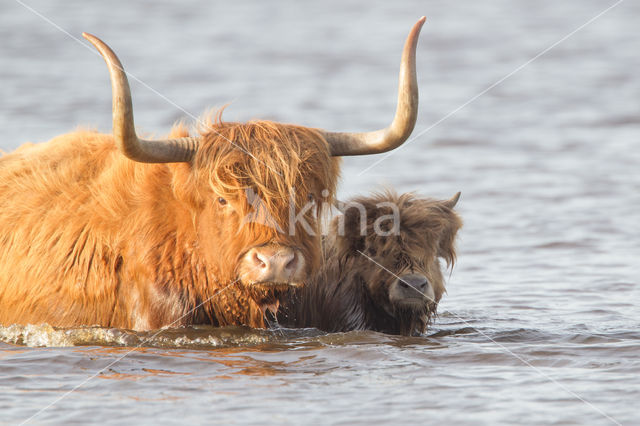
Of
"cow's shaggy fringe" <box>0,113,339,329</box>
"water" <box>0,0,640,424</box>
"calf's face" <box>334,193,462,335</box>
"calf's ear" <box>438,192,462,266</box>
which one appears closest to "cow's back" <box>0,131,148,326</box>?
"cow's shaggy fringe" <box>0,113,339,329</box>

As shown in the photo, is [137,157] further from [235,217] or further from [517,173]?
[517,173]

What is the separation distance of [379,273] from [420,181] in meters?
5.85

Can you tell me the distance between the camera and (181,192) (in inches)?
255

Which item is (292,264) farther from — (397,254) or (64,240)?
(64,240)

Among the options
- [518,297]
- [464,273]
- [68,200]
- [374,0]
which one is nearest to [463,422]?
[68,200]

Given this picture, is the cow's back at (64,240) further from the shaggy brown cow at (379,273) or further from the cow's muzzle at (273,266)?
the shaggy brown cow at (379,273)

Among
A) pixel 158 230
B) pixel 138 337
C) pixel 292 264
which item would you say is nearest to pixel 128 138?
pixel 158 230

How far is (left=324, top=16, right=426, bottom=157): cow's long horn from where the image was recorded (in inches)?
249

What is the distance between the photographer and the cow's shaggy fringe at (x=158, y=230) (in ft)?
20.8

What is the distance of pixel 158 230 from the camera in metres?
6.54

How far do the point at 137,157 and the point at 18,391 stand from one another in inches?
59.0

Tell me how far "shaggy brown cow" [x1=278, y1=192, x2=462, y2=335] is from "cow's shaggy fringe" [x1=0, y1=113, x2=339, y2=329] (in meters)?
0.92

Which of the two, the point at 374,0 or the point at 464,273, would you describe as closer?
the point at 464,273

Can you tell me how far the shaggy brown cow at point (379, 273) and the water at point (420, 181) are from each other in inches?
12.5
